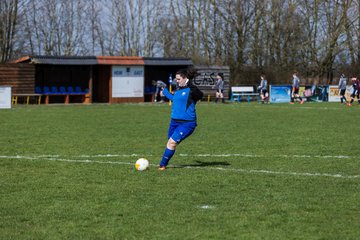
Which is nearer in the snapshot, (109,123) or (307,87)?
(109,123)

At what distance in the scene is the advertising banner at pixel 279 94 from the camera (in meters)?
44.8

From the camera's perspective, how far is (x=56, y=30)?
57.7 metres

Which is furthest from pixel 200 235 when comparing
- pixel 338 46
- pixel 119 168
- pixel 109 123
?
pixel 338 46

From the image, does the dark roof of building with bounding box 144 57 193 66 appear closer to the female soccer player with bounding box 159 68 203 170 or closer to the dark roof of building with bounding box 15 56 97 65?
the dark roof of building with bounding box 15 56 97 65

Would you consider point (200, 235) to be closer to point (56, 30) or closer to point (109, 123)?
point (109, 123)

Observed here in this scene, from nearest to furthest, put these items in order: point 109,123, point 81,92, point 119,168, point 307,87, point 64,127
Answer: point 119,168
point 64,127
point 109,123
point 81,92
point 307,87

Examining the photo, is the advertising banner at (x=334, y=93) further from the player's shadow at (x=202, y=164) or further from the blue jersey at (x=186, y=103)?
the blue jersey at (x=186, y=103)

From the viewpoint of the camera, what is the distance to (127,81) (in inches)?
1702

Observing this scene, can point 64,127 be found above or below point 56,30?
below

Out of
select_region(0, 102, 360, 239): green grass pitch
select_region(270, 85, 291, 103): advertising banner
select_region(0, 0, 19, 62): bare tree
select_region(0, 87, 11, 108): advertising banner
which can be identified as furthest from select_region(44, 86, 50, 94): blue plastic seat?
select_region(0, 102, 360, 239): green grass pitch

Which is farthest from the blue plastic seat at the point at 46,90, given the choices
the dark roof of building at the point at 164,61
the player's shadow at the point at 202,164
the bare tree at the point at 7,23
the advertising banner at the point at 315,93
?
the player's shadow at the point at 202,164

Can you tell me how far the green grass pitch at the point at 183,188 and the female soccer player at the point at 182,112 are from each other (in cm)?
47

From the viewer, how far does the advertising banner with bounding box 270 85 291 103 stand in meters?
44.8

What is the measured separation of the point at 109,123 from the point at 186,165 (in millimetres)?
10829
